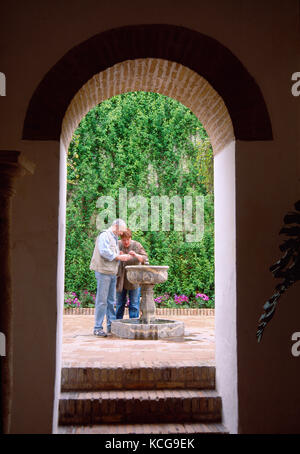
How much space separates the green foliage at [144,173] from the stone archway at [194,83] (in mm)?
6192

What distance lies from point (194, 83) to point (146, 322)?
3805mm

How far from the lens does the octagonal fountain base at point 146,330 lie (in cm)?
654

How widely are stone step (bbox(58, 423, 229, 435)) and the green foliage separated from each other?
6316 mm

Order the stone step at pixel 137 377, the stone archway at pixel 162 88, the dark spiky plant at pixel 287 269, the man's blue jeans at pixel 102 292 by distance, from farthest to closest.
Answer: the man's blue jeans at pixel 102 292 < the stone step at pixel 137 377 < the stone archway at pixel 162 88 < the dark spiky plant at pixel 287 269

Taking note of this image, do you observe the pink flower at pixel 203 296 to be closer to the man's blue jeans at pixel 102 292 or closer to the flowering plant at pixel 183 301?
the flowering plant at pixel 183 301

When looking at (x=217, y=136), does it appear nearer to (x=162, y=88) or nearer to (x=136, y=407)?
(x=162, y=88)

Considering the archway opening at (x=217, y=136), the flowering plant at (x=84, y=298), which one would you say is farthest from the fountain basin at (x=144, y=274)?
the flowering plant at (x=84, y=298)

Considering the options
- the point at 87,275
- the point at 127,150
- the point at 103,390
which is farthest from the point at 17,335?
the point at 127,150

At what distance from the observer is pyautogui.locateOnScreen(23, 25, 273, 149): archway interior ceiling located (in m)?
4.04

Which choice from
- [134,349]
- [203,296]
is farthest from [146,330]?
[203,296]

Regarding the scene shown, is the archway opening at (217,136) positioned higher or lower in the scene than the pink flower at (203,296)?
higher

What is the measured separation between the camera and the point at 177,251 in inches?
424
